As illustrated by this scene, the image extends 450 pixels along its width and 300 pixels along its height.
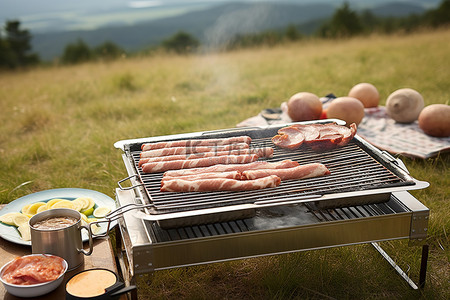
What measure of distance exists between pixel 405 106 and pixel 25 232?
16.6 ft

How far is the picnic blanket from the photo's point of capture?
561cm

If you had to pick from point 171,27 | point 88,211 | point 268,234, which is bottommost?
point 171,27

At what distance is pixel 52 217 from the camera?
10.6 ft

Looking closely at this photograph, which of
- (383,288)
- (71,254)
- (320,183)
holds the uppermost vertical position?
(320,183)

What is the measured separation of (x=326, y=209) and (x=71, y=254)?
69.7 inches

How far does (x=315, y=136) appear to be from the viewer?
12.5ft

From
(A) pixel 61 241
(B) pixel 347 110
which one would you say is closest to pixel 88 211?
(A) pixel 61 241

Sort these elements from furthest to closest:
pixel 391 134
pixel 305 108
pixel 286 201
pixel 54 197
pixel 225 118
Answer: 1. pixel 225 118
2. pixel 305 108
3. pixel 391 134
4. pixel 54 197
5. pixel 286 201

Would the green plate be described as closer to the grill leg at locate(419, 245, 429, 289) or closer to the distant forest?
the grill leg at locate(419, 245, 429, 289)

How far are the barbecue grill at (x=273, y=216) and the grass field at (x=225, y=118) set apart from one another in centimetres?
43

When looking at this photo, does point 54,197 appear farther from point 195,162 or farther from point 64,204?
point 195,162

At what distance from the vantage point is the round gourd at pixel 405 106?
20.8ft

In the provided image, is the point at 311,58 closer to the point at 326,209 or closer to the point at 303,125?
the point at 303,125

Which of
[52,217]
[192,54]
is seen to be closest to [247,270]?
[52,217]
